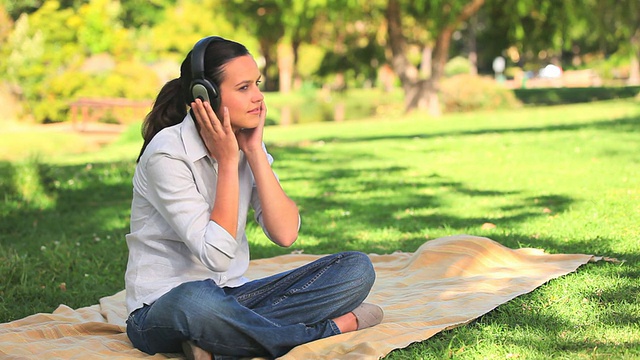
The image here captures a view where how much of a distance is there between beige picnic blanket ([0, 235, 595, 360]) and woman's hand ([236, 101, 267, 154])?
0.86m

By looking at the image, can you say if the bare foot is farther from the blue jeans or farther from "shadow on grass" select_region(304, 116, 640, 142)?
"shadow on grass" select_region(304, 116, 640, 142)

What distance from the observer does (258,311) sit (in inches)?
134

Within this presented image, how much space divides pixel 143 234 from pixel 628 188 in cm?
547

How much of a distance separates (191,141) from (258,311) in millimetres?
766

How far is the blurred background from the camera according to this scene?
2283cm

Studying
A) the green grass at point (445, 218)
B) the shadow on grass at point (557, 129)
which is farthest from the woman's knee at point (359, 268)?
the shadow on grass at point (557, 129)

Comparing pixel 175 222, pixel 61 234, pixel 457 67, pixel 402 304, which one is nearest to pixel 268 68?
pixel 457 67

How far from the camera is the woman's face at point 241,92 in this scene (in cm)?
332

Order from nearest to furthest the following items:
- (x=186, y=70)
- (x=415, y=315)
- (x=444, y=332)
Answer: (x=186, y=70)
(x=444, y=332)
(x=415, y=315)

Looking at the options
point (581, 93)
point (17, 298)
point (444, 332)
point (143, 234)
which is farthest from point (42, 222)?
point (581, 93)

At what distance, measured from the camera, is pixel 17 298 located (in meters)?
5.05

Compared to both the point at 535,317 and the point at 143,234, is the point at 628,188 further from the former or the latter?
the point at 143,234

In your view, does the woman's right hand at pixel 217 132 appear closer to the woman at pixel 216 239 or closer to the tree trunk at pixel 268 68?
the woman at pixel 216 239

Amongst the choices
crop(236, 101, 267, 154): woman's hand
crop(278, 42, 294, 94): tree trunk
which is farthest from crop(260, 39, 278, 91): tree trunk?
crop(236, 101, 267, 154): woman's hand
